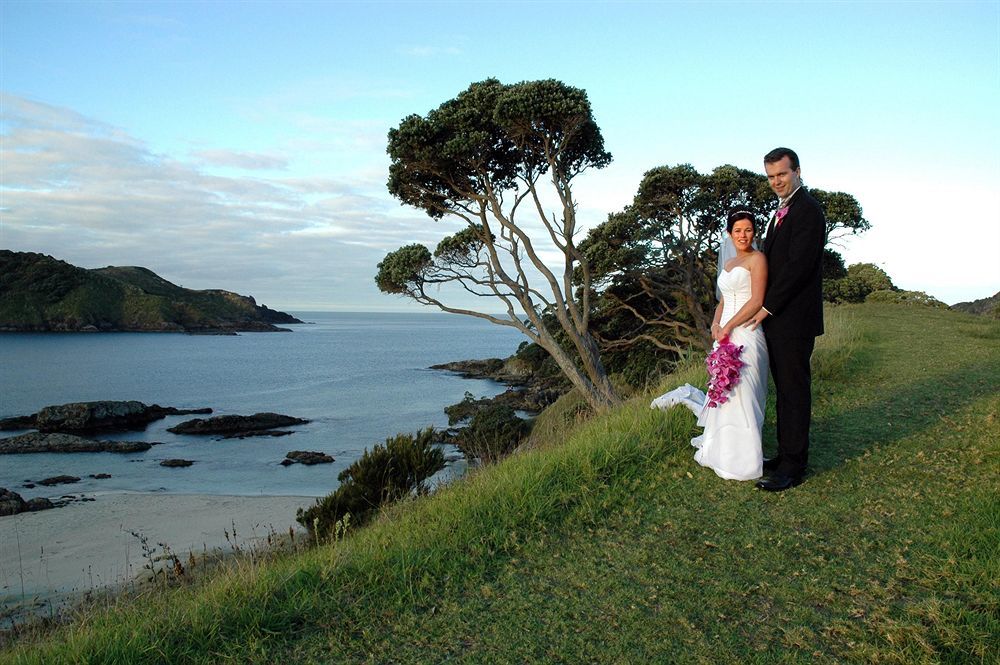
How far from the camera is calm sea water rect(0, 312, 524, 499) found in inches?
968

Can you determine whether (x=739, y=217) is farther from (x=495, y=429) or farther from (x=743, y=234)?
(x=495, y=429)

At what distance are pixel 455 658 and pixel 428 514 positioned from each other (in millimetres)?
1941

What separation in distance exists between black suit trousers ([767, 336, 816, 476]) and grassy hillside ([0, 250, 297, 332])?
135 meters

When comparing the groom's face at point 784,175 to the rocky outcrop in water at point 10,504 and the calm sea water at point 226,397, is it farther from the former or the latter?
the rocky outcrop in water at point 10,504

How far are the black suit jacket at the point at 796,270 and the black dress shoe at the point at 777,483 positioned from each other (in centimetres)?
104

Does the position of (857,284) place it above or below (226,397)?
above

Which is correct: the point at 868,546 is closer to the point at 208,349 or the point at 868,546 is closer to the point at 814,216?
the point at 814,216

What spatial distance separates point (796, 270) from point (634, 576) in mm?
2547

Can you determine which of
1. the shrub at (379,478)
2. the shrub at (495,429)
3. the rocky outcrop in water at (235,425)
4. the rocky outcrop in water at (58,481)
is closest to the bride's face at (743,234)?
the shrub at (379,478)

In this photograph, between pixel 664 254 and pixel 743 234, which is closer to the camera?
pixel 743 234

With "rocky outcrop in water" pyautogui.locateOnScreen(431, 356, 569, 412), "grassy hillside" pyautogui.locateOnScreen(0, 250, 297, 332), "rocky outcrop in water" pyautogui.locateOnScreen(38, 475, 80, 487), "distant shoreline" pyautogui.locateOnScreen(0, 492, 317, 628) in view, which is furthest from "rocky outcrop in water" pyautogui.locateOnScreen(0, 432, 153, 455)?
"grassy hillside" pyautogui.locateOnScreen(0, 250, 297, 332)

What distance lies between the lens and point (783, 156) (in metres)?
5.09

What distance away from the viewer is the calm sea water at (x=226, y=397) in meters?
24.6

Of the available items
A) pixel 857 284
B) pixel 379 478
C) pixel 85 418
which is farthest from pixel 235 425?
pixel 857 284
